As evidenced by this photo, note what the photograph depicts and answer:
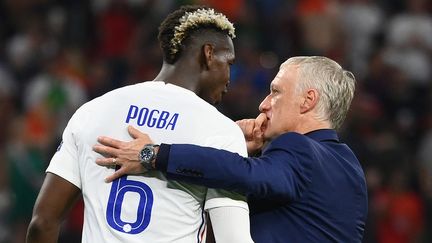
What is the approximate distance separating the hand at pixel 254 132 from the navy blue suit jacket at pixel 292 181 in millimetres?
222

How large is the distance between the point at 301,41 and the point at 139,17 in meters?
1.70

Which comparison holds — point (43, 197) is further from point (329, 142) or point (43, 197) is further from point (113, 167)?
point (329, 142)

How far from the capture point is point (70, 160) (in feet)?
13.0

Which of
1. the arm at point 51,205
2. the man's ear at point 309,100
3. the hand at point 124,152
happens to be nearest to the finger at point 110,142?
the hand at point 124,152

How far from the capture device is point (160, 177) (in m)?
3.84

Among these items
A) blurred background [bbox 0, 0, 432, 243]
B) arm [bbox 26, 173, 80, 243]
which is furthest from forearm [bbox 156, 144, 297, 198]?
blurred background [bbox 0, 0, 432, 243]

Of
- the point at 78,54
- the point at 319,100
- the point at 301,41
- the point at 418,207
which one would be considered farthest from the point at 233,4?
the point at 319,100

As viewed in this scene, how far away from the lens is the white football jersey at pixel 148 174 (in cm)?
380

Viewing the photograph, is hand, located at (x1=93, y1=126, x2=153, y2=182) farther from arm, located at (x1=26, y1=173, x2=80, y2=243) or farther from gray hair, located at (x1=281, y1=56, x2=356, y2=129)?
gray hair, located at (x1=281, y1=56, x2=356, y2=129)

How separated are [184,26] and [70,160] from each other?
67cm

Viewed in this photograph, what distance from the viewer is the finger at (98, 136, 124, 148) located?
3830 millimetres

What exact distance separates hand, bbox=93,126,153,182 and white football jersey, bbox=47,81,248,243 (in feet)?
0.12

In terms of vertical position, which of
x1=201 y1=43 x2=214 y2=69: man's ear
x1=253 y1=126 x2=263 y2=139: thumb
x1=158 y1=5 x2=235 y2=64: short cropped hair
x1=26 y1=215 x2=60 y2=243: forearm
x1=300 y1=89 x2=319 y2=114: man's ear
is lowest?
x1=26 y1=215 x2=60 y2=243: forearm

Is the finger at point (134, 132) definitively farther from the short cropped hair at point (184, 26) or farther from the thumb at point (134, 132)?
the short cropped hair at point (184, 26)
